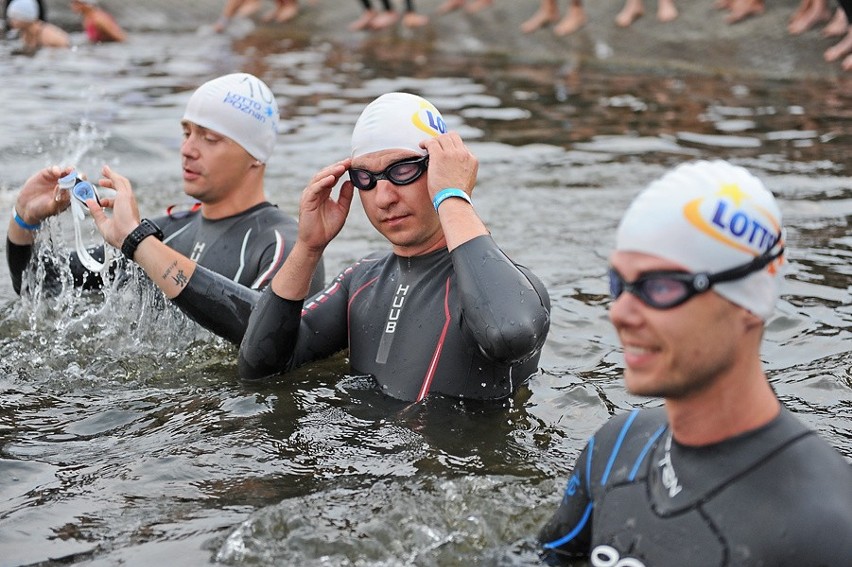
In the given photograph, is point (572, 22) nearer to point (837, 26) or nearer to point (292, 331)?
point (837, 26)

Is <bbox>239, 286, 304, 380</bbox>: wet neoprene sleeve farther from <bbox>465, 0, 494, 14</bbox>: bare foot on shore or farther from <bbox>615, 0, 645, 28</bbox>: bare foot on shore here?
<bbox>465, 0, 494, 14</bbox>: bare foot on shore

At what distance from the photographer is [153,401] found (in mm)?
5684

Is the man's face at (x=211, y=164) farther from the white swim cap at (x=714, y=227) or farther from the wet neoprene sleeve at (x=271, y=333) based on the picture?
the white swim cap at (x=714, y=227)

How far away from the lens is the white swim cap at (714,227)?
2.83 meters

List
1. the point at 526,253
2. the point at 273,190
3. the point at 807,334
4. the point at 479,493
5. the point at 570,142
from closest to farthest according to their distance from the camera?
the point at 479,493, the point at 807,334, the point at 526,253, the point at 273,190, the point at 570,142

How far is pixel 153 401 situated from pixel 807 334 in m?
3.67

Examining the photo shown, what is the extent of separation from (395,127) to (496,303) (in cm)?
96

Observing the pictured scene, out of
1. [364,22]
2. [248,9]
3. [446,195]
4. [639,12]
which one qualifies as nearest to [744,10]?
[639,12]

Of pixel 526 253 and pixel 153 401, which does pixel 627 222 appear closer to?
pixel 153 401

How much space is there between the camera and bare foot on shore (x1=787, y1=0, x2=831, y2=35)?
1564 centimetres

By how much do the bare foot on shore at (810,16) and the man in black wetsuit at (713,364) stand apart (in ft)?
45.1

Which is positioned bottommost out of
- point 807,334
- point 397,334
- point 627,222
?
point 807,334

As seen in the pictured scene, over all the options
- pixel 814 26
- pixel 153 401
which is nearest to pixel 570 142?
pixel 814 26

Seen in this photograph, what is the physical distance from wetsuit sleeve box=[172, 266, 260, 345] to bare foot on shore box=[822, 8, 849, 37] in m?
12.0
